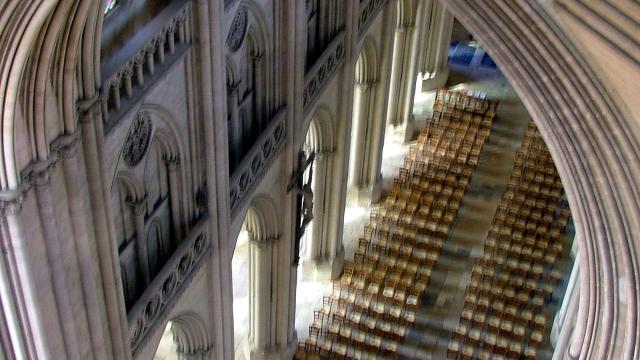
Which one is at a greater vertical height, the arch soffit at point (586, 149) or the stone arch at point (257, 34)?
the stone arch at point (257, 34)

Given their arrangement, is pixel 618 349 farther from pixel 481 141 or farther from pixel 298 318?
pixel 481 141

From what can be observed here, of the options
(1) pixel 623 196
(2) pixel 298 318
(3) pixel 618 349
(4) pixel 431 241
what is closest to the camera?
(1) pixel 623 196

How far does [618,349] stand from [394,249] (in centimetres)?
1236

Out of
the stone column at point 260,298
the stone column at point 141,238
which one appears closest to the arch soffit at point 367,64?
the stone column at point 260,298

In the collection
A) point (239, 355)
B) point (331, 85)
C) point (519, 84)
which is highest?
point (331, 85)

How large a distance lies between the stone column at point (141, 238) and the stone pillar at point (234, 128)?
287 cm

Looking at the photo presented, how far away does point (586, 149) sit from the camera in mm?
10398

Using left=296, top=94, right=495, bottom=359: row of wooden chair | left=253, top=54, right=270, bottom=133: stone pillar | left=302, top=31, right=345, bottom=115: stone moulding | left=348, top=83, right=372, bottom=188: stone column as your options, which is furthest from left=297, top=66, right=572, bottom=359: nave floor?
left=253, top=54, right=270, bottom=133: stone pillar

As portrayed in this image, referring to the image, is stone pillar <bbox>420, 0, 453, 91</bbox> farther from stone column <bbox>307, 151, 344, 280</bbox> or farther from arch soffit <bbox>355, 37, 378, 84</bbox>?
stone column <bbox>307, 151, 344, 280</bbox>

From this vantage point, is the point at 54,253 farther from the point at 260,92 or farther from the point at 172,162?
the point at 260,92

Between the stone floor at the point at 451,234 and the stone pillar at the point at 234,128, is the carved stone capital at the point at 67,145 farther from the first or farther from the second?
the stone floor at the point at 451,234

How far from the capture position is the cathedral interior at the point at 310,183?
382 inches

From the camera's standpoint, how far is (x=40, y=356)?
424 inches

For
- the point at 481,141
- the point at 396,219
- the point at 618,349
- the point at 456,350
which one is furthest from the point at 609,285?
the point at 481,141
